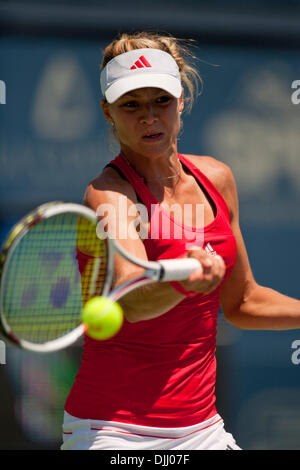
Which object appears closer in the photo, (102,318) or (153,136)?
(102,318)

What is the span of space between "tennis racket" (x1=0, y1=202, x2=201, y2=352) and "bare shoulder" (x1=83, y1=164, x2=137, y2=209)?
0.22ft

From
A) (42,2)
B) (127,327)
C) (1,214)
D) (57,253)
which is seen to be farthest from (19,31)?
(127,327)

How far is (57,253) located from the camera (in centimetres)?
214

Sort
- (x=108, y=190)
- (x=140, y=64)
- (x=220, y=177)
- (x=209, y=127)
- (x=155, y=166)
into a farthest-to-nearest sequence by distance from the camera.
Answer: (x=209, y=127) < (x=220, y=177) < (x=155, y=166) < (x=140, y=64) < (x=108, y=190)

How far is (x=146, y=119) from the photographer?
199cm

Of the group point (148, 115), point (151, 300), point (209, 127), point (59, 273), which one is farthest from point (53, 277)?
point (209, 127)

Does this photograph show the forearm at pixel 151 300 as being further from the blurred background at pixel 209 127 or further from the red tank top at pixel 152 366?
the blurred background at pixel 209 127

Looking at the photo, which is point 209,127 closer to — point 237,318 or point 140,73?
point 237,318

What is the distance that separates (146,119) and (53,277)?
0.51 meters

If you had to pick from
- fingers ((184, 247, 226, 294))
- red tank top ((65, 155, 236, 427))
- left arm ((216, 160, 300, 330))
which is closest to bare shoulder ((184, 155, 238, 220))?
left arm ((216, 160, 300, 330))

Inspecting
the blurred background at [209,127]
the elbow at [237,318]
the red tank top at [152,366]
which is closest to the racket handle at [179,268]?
the red tank top at [152,366]

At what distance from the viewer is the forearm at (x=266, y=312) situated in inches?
90.0

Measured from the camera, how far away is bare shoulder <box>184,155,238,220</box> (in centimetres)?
227

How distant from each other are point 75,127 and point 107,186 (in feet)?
7.86
